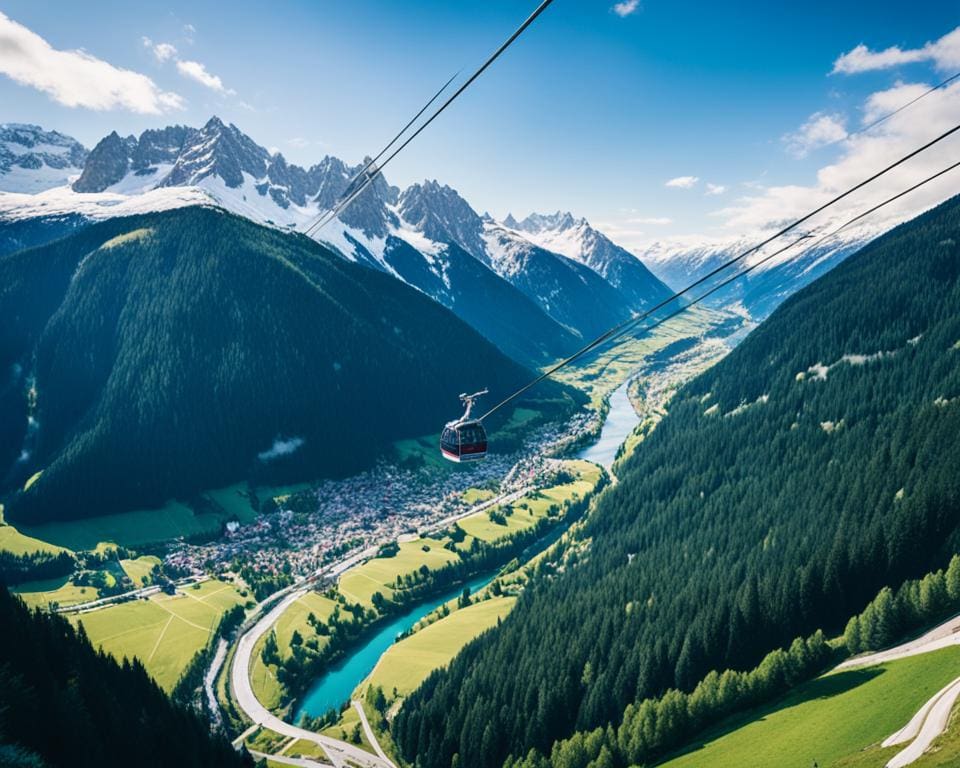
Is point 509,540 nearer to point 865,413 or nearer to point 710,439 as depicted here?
point 710,439

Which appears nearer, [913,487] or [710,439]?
[913,487]

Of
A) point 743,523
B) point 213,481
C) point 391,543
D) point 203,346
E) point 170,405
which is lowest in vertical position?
point 743,523

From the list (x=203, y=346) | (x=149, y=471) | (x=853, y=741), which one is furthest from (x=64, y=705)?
(x=203, y=346)

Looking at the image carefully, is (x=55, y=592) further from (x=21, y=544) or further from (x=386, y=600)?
(x=386, y=600)

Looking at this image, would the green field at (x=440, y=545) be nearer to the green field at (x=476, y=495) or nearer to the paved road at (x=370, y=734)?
the green field at (x=476, y=495)

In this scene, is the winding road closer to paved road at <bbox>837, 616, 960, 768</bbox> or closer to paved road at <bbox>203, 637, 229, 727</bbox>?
paved road at <bbox>203, 637, 229, 727</bbox>

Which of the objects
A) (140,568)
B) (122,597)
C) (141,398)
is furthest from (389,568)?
(141,398)
